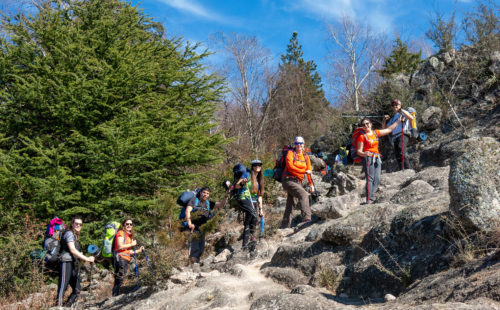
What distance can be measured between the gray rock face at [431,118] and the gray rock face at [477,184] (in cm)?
965

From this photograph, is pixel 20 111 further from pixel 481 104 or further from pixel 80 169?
pixel 481 104

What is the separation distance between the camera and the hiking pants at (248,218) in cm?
807

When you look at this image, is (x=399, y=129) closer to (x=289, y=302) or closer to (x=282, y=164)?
(x=282, y=164)

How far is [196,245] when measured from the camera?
9469mm

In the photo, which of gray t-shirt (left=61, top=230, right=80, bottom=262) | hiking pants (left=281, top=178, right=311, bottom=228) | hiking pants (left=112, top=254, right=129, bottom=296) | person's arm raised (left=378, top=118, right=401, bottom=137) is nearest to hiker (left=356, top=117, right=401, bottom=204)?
person's arm raised (left=378, top=118, right=401, bottom=137)

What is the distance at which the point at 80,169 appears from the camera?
37.5 ft

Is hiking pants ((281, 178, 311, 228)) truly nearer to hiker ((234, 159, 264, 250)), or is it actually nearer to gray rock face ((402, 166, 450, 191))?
hiker ((234, 159, 264, 250))

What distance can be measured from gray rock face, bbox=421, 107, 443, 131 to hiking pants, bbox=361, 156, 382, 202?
6243mm

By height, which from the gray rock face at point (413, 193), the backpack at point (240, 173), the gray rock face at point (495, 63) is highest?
the gray rock face at point (495, 63)

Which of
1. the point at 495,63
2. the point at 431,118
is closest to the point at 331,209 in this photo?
the point at 431,118

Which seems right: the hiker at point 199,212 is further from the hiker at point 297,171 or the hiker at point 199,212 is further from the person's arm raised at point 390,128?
the person's arm raised at point 390,128

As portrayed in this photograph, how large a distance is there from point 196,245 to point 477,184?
264 inches

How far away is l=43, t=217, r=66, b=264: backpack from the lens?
7.45m

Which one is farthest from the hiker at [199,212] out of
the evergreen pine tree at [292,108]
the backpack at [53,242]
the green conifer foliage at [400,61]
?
the evergreen pine tree at [292,108]
